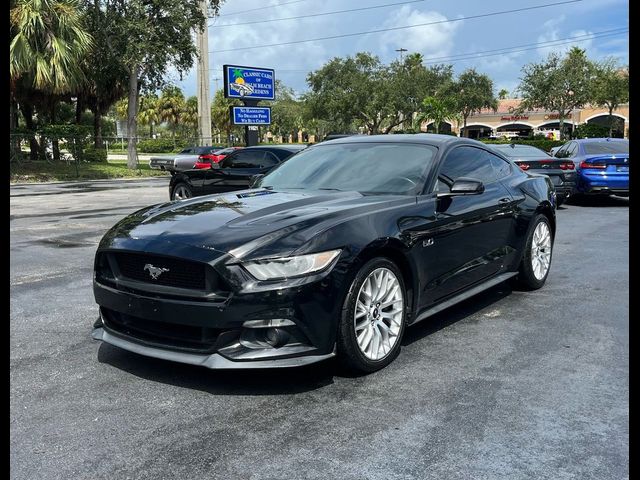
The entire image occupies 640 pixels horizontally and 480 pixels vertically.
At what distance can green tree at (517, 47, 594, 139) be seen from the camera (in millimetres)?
50625

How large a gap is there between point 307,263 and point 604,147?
42.4 feet

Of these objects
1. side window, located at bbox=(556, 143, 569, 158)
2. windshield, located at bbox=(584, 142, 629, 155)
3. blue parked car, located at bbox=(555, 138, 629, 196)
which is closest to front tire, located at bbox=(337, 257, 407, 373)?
blue parked car, located at bbox=(555, 138, 629, 196)

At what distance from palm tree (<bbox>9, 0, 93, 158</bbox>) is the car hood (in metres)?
19.3

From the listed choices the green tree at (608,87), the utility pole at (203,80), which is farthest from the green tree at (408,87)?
the utility pole at (203,80)

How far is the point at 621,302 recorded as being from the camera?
572 centimetres

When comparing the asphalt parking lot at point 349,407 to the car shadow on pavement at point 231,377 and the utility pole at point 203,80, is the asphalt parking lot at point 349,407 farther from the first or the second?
the utility pole at point 203,80

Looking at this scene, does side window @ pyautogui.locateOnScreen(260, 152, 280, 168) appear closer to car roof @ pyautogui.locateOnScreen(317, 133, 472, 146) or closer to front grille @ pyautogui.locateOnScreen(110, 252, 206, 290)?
car roof @ pyautogui.locateOnScreen(317, 133, 472, 146)

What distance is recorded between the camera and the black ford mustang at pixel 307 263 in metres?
3.47

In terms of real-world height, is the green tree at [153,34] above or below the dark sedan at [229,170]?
above

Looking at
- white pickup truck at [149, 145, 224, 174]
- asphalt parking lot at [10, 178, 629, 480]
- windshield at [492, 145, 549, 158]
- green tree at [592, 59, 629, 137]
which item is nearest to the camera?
asphalt parking lot at [10, 178, 629, 480]

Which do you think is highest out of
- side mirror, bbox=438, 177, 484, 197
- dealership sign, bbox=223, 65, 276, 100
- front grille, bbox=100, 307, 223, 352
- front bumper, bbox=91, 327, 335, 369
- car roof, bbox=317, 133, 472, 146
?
dealership sign, bbox=223, 65, 276, 100

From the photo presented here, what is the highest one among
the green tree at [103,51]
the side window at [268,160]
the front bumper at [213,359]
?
the green tree at [103,51]

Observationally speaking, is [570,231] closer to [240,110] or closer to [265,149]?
[265,149]

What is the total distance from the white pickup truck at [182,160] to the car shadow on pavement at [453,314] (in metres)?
22.1
